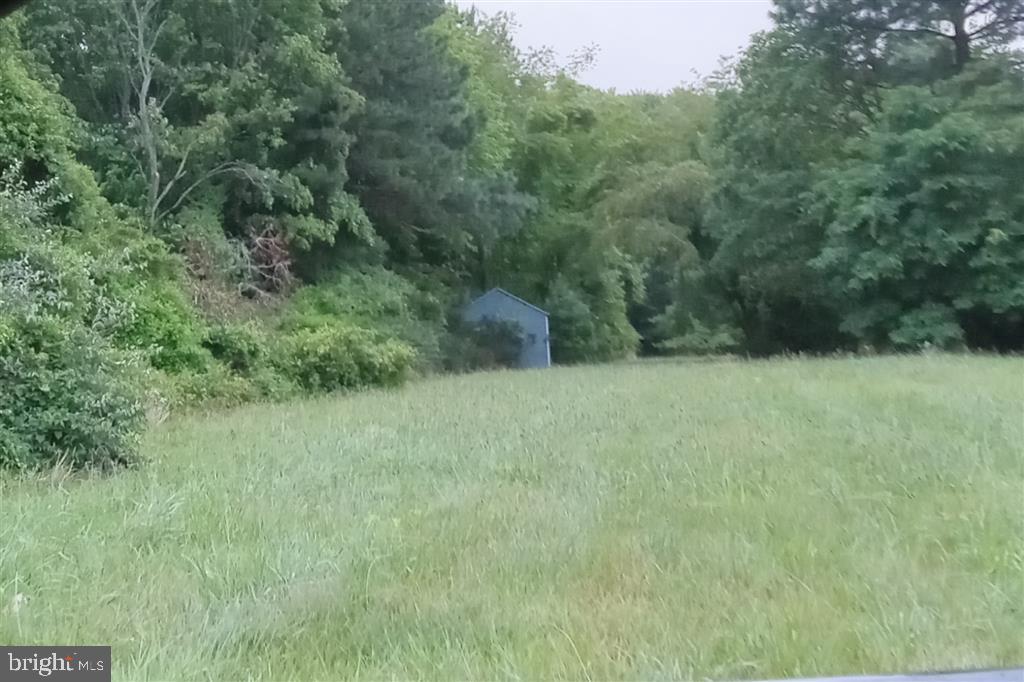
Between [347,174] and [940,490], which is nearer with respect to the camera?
[940,490]

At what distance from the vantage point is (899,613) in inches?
98.0

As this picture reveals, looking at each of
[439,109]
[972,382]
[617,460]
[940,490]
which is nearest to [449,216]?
[439,109]

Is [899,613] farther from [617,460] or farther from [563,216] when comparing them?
[563,216]

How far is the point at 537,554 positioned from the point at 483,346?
6.86 m

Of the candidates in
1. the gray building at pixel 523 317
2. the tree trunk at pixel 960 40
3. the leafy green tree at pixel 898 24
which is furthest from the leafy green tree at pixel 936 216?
the gray building at pixel 523 317

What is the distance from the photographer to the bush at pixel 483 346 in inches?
378

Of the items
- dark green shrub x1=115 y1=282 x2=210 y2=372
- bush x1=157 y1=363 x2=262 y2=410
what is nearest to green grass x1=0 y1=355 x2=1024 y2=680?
bush x1=157 y1=363 x2=262 y2=410

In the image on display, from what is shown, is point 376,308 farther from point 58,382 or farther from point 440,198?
point 58,382

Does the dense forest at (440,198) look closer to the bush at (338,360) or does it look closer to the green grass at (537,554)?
the bush at (338,360)

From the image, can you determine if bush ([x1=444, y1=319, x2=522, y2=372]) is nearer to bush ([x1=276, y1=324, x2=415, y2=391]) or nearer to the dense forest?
the dense forest

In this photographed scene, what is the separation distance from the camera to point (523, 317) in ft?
33.2

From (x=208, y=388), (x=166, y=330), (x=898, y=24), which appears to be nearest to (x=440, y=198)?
(x=166, y=330)

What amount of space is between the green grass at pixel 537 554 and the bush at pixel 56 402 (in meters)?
0.27

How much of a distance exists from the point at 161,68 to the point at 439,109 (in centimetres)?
317
